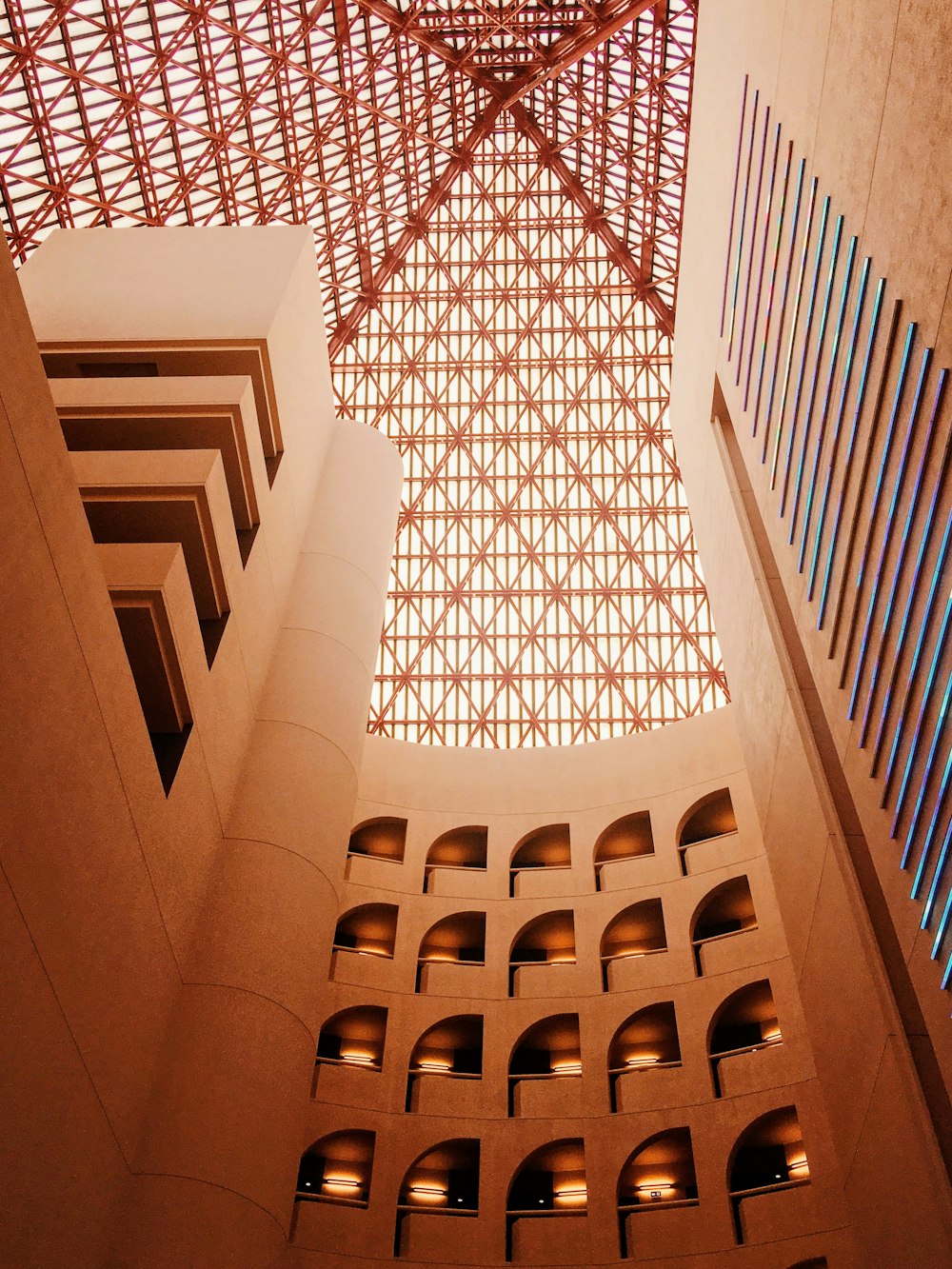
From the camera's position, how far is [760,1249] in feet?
63.5

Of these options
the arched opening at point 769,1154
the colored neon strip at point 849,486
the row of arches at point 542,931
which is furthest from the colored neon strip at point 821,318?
the row of arches at point 542,931

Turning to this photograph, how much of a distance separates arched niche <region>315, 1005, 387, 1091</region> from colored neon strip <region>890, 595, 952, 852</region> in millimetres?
15864

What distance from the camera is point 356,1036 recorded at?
83.9ft

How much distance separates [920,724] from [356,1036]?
59.9 ft

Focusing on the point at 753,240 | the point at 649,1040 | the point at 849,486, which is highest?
the point at 753,240

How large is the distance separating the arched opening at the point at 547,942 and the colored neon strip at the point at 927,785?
1612cm

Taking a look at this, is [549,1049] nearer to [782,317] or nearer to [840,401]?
[782,317]

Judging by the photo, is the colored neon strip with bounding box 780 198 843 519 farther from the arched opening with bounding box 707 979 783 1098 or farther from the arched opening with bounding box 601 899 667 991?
the arched opening with bounding box 601 899 667 991

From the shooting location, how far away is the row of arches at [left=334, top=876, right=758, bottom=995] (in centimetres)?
2645

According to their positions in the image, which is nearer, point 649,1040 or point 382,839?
point 649,1040

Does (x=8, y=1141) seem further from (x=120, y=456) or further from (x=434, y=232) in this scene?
(x=434, y=232)

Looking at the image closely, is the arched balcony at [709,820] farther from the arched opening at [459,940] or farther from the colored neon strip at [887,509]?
the colored neon strip at [887,509]

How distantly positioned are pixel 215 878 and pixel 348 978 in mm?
9888

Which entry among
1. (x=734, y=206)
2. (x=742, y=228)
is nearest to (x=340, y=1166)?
(x=742, y=228)
